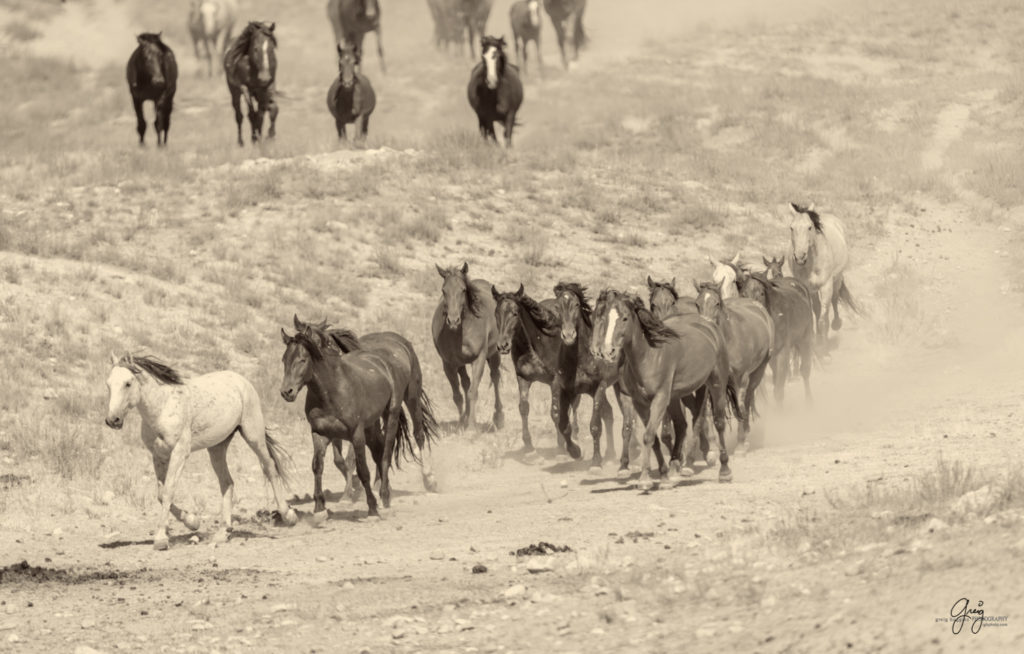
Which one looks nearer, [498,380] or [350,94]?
[498,380]

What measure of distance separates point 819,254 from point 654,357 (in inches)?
349

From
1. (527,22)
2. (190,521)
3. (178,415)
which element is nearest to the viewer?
(178,415)

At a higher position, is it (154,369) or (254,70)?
(254,70)

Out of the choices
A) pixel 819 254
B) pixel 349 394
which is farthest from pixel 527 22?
pixel 349 394

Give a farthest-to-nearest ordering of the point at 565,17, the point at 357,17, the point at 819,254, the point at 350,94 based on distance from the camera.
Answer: the point at 565,17, the point at 357,17, the point at 350,94, the point at 819,254

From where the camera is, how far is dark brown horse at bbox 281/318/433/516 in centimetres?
1242

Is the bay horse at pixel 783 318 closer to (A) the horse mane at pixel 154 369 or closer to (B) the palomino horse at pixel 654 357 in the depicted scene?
(B) the palomino horse at pixel 654 357

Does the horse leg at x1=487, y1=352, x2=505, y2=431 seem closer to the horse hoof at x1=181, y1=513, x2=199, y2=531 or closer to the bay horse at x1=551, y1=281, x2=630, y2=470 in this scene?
the bay horse at x1=551, y1=281, x2=630, y2=470

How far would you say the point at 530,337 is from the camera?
15.6m

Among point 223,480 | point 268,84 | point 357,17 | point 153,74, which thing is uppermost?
point 357,17
